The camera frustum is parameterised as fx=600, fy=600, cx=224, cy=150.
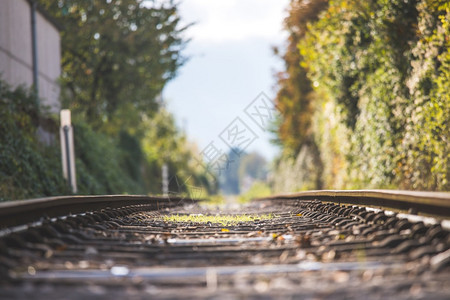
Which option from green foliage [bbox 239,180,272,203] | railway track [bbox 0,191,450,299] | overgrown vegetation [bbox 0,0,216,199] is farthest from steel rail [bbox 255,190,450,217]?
green foliage [bbox 239,180,272,203]

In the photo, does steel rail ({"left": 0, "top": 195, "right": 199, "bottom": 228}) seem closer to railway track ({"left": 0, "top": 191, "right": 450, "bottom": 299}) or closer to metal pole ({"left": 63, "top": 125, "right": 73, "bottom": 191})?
railway track ({"left": 0, "top": 191, "right": 450, "bottom": 299})

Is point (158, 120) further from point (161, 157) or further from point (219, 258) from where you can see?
point (219, 258)

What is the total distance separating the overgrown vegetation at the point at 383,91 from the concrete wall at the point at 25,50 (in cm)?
772

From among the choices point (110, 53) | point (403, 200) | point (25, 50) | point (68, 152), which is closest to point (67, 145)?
point (68, 152)

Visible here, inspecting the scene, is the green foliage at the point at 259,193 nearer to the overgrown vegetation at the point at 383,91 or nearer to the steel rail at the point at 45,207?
the overgrown vegetation at the point at 383,91

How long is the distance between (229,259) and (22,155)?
29.9 feet

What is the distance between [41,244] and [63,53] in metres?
21.9

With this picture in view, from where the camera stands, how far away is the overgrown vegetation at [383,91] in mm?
9922

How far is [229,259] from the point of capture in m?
3.59

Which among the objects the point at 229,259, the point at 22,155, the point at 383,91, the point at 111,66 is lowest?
the point at 229,259

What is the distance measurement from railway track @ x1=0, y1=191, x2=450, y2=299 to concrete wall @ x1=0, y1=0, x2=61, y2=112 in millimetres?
8689

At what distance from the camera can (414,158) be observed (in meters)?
11.3

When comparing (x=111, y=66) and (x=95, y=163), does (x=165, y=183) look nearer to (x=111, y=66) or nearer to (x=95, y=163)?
(x=111, y=66)

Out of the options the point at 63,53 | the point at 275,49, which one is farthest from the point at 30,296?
the point at 275,49
